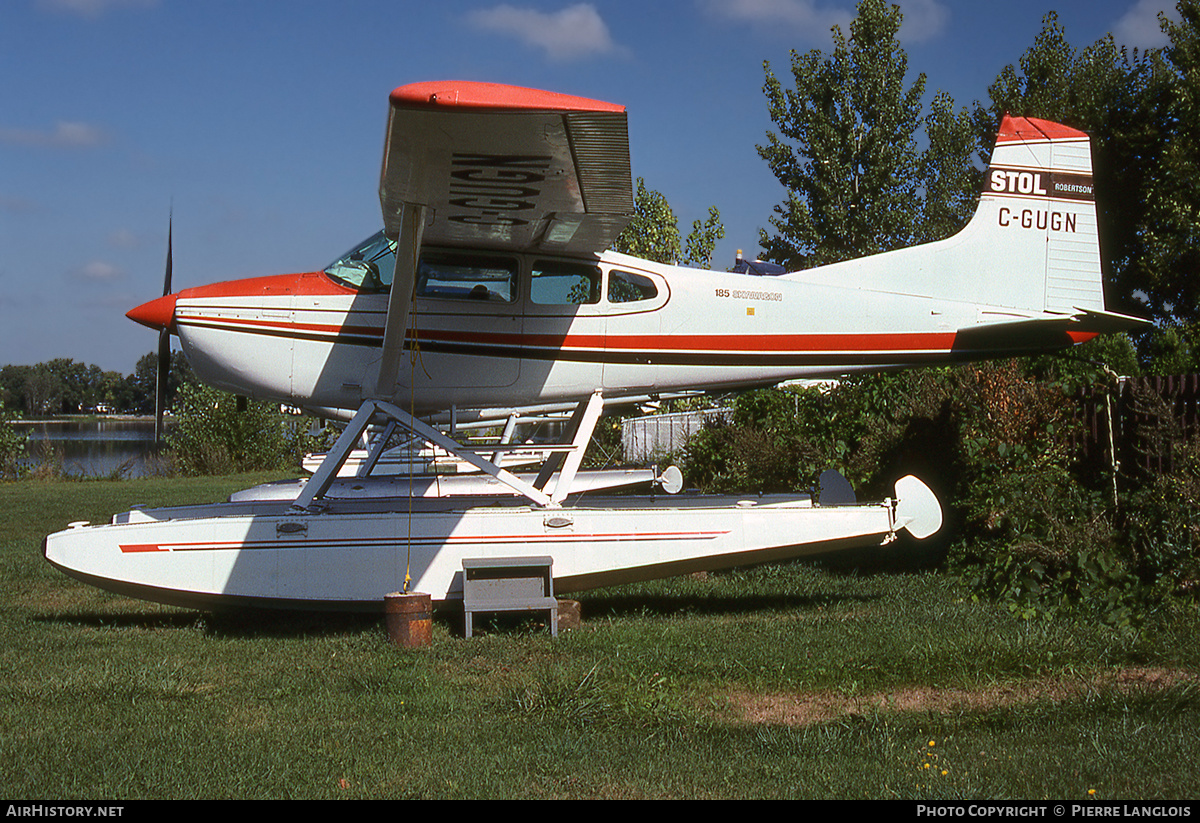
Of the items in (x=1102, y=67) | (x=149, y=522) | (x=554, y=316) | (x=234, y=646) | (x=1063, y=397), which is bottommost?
(x=234, y=646)

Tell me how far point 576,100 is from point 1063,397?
189 inches

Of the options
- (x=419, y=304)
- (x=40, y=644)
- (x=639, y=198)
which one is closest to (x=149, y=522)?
(x=40, y=644)

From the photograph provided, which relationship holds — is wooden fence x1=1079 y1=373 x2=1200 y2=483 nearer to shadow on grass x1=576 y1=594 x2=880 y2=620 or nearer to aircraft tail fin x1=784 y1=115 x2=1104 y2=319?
aircraft tail fin x1=784 y1=115 x2=1104 y2=319

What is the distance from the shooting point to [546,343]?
22.6ft

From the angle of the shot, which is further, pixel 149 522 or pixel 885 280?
pixel 885 280

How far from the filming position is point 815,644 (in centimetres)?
531

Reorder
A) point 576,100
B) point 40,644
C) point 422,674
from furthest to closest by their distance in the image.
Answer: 1. point 40,644
2. point 422,674
3. point 576,100

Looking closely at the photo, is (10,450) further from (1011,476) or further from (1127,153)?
(1127,153)

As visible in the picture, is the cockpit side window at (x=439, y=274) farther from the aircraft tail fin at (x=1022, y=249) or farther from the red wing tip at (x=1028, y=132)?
the red wing tip at (x=1028, y=132)

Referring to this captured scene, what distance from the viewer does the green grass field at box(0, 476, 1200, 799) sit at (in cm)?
333

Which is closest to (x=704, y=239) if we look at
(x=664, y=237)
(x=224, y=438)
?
(x=664, y=237)

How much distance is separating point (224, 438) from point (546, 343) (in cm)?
2124

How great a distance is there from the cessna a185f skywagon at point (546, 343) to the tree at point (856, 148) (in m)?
21.6

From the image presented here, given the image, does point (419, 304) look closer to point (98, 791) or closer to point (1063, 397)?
point (98, 791)
